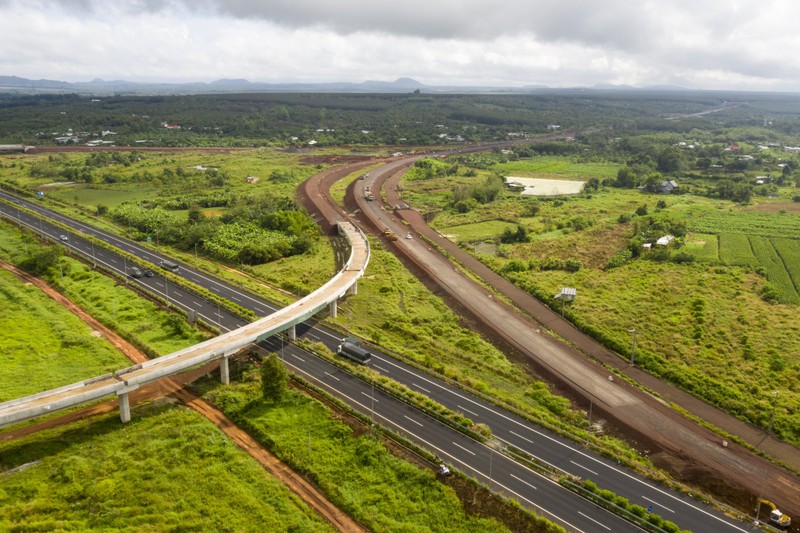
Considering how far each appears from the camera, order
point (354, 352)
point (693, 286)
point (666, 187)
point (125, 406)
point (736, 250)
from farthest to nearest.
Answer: point (666, 187), point (736, 250), point (693, 286), point (354, 352), point (125, 406)

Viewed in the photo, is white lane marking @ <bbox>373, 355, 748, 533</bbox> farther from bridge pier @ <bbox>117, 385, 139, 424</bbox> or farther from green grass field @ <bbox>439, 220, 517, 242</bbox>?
green grass field @ <bbox>439, 220, 517, 242</bbox>

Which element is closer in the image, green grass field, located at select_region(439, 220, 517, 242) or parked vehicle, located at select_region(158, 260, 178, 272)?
parked vehicle, located at select_region(158, 260, 178, 272)

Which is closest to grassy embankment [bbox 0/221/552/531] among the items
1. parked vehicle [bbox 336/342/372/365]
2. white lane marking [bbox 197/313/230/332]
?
parked vehicle [bbox 336/342/372/365]

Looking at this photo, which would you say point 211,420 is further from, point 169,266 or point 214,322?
point 169,266

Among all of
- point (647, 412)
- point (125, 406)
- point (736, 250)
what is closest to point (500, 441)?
point (647, 412)

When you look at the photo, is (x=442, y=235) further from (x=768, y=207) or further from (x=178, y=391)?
(x=768, y=207)

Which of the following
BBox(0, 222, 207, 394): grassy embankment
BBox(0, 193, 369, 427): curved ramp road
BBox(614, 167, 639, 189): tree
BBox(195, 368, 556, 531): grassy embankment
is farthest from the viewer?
BBox(614, 167, 639, 189): tree

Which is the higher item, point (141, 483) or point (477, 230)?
point (477, 230)

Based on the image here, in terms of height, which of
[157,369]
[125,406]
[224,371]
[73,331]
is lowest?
Result: [73,331]
